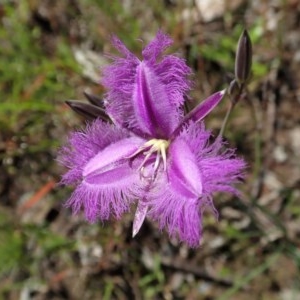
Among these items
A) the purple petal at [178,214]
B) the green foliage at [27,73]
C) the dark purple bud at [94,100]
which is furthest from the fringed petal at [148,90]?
the green foliage at [27,73]

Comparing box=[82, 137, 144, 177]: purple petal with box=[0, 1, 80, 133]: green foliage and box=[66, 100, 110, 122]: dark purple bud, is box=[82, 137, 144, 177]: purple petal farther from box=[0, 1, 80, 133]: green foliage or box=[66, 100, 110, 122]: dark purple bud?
box=[0, 1, 80, 133]: green foliage

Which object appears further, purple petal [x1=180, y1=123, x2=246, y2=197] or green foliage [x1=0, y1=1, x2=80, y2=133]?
green foliage [x1=0, y1=1, x2=80, y2=133]

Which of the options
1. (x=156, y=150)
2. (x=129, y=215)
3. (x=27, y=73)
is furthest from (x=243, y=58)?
(x=27, y=73)

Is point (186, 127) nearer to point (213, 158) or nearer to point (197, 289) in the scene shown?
point (213, 158)

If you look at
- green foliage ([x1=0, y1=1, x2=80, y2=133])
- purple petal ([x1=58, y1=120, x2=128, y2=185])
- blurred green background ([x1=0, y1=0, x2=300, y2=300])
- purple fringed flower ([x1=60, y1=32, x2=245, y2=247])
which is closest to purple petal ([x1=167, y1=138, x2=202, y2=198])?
purple fringed flower ([x1=60, y1=32, x2=245, y2=247])

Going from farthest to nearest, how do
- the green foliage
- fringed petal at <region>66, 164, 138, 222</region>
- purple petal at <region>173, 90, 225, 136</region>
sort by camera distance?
the green foliage < fringed petal at <region>66, 164, 138, 222</region> < purple petal at <region>173, 90, 225, 136</region>

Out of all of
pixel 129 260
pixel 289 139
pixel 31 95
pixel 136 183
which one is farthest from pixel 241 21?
pixel 136 183

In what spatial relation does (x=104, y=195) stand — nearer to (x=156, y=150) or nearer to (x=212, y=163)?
(x=156, y=150)
